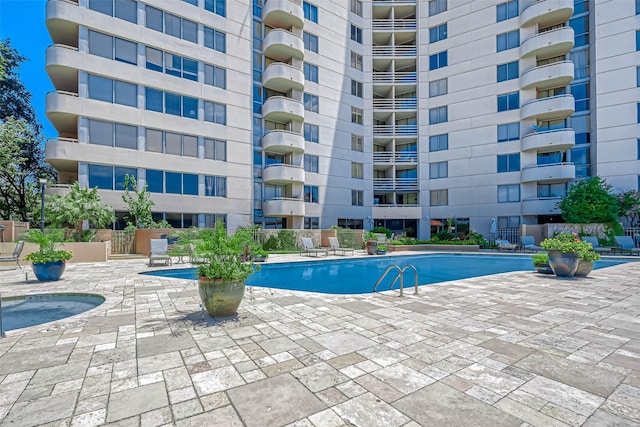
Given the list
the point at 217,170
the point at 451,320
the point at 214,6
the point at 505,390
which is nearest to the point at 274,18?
the point at 214,6

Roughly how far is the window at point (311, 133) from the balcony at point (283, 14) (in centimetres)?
806

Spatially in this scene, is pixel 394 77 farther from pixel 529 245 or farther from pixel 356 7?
pixel 529 245

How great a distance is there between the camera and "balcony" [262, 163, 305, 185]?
23391 millimetres

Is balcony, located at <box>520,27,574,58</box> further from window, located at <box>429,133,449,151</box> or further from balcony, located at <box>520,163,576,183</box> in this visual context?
balcony, located at <box>520,163,576,183</box>

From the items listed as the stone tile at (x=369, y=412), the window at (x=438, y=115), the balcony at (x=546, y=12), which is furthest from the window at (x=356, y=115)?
the stone tile at (x=369, y=412)

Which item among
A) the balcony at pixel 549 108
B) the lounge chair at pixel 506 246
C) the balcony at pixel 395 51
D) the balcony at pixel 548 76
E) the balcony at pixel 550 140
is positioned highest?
the balcony at pixel 395 51

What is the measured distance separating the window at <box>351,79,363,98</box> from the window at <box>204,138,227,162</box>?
1387cm

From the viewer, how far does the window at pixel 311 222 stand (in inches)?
1009

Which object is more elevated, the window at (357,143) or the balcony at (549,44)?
the balcony at (549,44)

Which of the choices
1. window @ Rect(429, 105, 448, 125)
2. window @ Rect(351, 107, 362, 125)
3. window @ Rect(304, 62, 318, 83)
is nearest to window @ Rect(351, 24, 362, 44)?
window @ Rect(304, 62, 318, 83)

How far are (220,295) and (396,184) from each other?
87.4 ft

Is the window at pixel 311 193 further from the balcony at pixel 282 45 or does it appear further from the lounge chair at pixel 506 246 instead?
the lounge chair at pixel 506 246

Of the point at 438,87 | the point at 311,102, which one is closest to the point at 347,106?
the point at 311,102

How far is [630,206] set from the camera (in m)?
20.1
